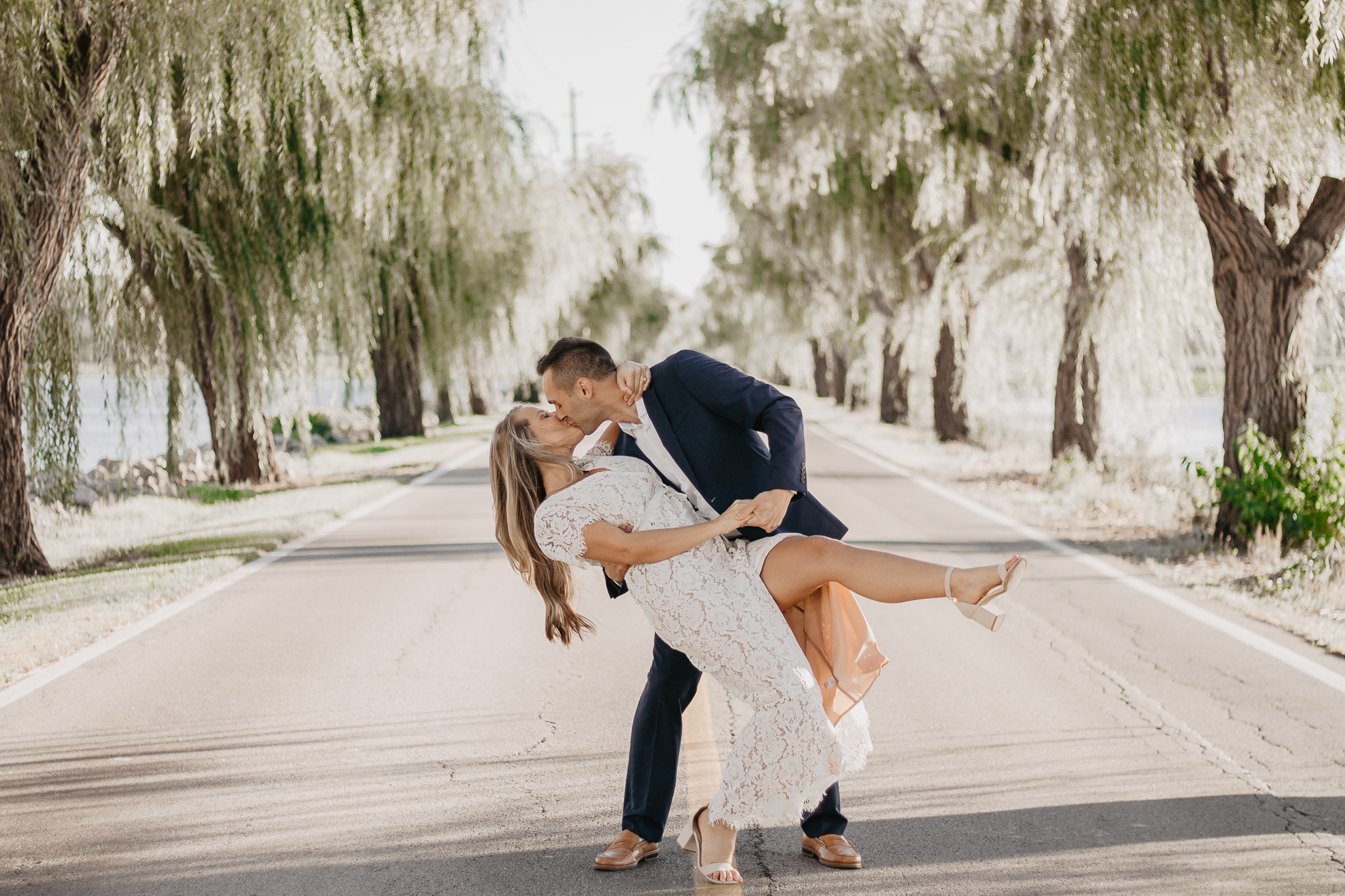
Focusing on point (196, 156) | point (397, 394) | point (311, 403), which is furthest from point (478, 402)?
point (196, 156)

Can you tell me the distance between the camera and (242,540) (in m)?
10.7

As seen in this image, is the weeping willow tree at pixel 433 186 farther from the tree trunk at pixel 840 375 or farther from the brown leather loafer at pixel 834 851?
the tree trunk at pixel 840 375

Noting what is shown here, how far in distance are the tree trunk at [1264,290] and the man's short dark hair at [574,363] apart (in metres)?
7.07

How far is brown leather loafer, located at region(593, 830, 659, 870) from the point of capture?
3.61m

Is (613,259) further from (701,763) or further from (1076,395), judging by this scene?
(701,763)

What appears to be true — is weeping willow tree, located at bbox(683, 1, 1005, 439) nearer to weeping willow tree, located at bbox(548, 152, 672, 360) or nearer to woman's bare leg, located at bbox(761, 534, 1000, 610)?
weeping willow tree, located at bbox(548, 152, 672, 360)

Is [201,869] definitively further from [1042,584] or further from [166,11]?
[166,11]

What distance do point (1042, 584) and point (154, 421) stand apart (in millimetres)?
10169

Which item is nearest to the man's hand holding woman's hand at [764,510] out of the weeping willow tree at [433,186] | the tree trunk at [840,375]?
the weeping willow tree at [433,186]

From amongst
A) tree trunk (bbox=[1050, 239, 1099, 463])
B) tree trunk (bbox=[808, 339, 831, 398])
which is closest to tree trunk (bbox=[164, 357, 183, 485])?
tree trunk (bbox=[1050, 239, 1099, 463])

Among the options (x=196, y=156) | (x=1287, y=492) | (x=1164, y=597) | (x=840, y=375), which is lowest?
(x=1164, y=597)

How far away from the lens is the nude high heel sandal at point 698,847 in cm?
343

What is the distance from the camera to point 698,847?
361 centimetres

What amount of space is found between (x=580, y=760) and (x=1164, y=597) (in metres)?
5.05
